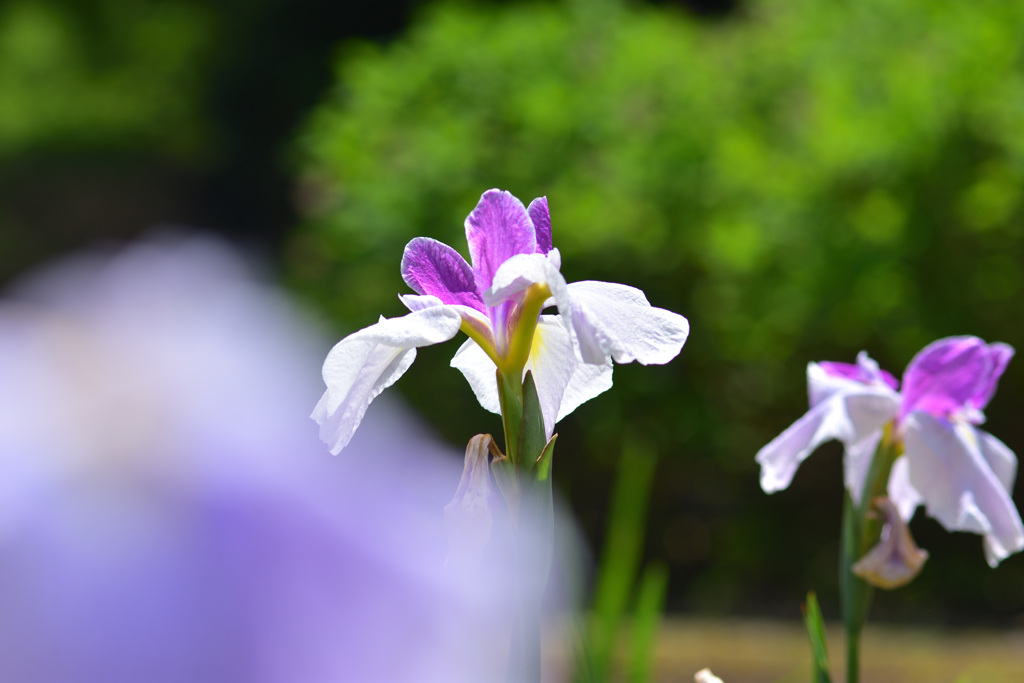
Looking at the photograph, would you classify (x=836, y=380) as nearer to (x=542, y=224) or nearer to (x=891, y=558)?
(x=891, y=558)

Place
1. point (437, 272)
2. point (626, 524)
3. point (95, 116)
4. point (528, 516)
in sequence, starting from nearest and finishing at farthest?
point (528, 516) → point (437, 272) → point (626, 524) → point (95, 116)

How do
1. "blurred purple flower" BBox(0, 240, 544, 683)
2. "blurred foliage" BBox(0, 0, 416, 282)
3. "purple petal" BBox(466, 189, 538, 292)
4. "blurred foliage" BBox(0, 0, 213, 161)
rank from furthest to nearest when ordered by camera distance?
1. "blurred foliage" BBox(0, 0, 416, 282)
2. "blurred foliage" BBox(0, 0, 213, 161)
3. "purple petal" BBox(466, 189, 538, 292)
4. "blurred purple flower" BBox(0, 240, 544, 683)

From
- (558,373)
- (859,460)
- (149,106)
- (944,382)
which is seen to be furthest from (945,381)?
(149,106)

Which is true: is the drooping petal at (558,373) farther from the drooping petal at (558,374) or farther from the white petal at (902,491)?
the white petal at (902,491)

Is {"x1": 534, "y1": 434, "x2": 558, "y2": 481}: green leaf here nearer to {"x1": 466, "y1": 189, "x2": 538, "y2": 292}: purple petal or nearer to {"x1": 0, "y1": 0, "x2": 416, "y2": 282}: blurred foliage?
{"x1": 466, "y1": 189, "x2": 538, "y2": 292}: purple petal

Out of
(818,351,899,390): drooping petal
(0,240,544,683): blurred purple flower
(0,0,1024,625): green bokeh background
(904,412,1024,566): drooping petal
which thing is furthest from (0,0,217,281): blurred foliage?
(0,240,544,683): blurred purple flower
